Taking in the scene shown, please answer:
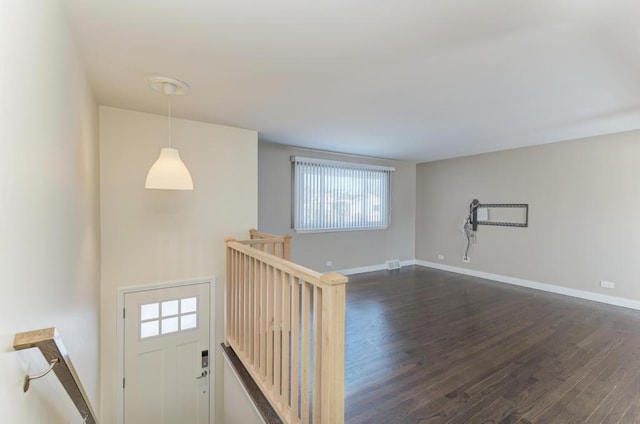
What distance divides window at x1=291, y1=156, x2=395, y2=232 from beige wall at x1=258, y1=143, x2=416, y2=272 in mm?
166

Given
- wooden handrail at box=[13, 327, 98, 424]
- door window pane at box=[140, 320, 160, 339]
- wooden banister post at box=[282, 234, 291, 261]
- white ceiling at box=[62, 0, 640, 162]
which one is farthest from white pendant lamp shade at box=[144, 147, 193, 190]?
door window pane at box=[140, 320, 160, 339]

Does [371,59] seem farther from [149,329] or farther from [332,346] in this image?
[149,329]

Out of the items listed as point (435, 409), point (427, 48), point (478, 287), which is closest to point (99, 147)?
point (427, 48)

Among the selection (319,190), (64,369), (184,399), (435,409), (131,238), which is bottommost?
(184,399)

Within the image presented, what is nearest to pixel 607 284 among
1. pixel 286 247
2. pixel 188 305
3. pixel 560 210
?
pixel 560 210

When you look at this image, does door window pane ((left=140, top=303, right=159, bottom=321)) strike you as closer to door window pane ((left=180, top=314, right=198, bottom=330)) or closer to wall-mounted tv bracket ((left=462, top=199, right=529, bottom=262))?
door window pane ((left=180, top=314, right=198, bottom=330))

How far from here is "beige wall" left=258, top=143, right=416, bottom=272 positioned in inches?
198

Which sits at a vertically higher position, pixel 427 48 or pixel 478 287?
pixel 427 48

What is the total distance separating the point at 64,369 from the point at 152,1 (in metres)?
1.72

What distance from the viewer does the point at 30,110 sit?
1031 millimetres

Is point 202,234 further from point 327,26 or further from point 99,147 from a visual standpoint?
point 327,26

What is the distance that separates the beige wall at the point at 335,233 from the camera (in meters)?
5.04

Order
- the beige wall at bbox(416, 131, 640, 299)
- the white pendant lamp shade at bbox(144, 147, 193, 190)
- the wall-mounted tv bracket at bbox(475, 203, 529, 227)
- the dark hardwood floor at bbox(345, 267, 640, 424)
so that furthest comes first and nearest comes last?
the wall-mounted tv bracket at bbox(475, 203, 529, 227), the beige wall at bbox(416, 131, 640, 299), the white pendant lamp shade at bbox(144, 147, 193, 190), the dark hardwood floor at bbox(345, 267, 640, 424)

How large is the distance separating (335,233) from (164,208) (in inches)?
133
